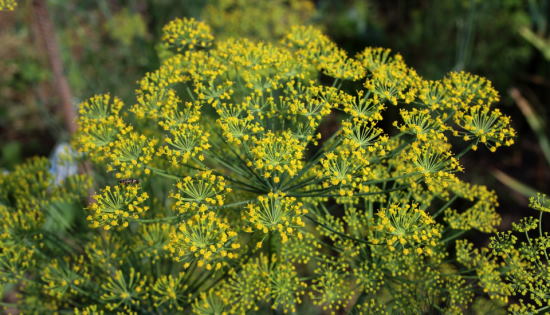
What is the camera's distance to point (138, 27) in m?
5.70

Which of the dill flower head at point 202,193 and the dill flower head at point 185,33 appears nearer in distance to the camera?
the dill flower head at point 202,193

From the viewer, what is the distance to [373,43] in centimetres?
730

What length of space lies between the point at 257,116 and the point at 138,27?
4352 millimetres

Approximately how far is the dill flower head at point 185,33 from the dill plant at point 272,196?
0.02 meters

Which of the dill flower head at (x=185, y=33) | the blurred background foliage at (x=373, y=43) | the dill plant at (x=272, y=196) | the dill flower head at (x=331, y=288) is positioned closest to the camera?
the dill plant at (x=272, y=196)

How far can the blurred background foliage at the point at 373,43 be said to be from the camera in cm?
577

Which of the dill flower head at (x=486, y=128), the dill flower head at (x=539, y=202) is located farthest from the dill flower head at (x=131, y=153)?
the dill flower head at (x=539, y=202)

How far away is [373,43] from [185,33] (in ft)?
18.3

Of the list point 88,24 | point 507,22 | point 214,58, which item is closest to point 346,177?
point 214,58

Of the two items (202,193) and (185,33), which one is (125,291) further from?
(185,33)

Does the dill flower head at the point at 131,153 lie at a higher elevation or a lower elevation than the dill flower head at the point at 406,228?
higher

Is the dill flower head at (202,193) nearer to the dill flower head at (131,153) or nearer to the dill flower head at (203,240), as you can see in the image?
the dill flower head at (203,240)

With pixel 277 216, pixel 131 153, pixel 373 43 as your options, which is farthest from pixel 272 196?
pixel 373 43

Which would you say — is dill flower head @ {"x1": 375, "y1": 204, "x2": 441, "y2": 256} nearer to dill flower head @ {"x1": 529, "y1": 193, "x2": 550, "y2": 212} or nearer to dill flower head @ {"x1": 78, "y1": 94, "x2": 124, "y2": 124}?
dill flower head @ {"x1": 529, "y1": 193, "x2": 550, "y2": 212}
